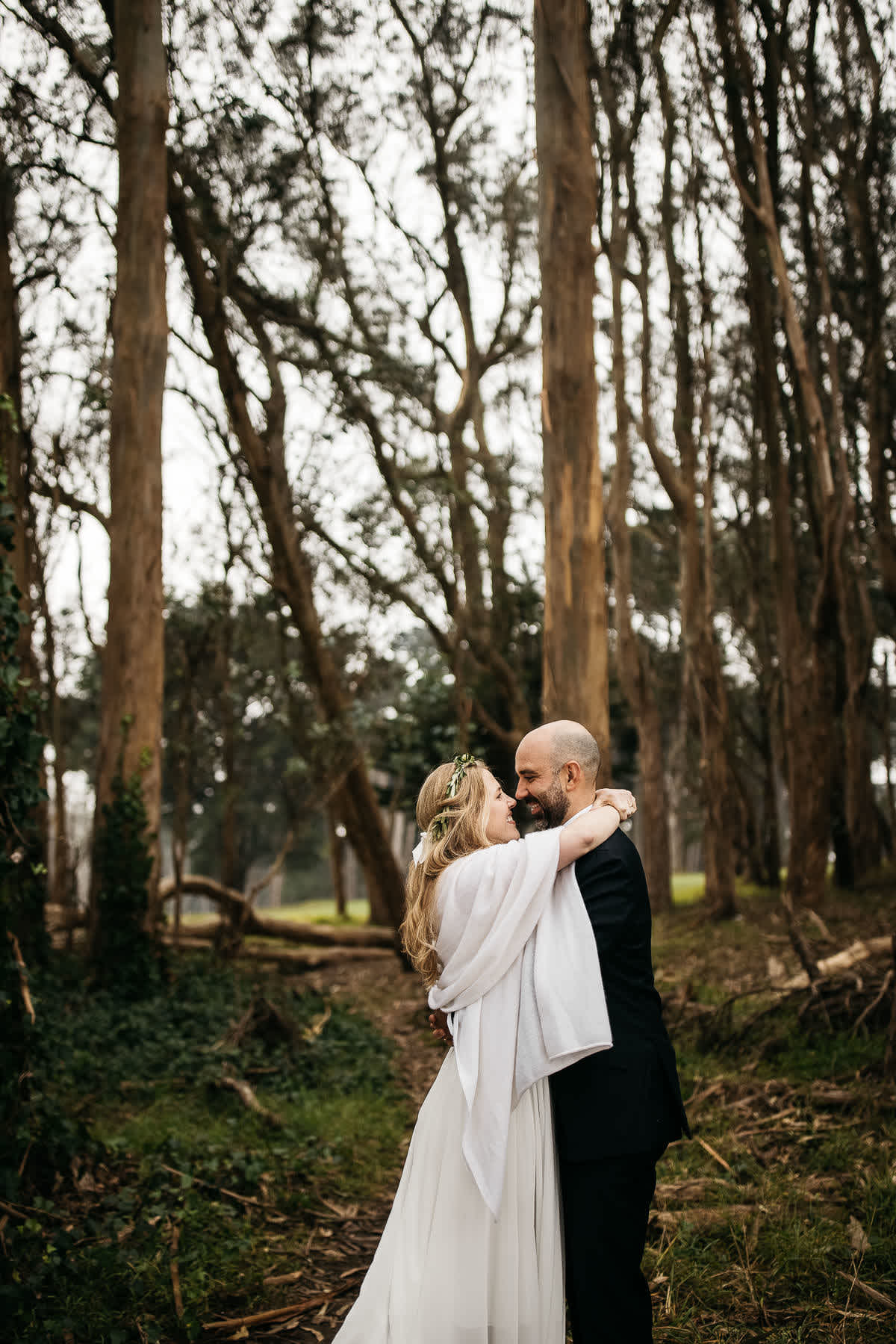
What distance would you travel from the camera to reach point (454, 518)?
629 inches

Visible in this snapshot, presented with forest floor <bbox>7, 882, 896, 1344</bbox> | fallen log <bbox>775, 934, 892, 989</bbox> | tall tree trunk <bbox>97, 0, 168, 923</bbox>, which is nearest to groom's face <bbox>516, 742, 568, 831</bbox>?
forest floor <bbox>7, 882, 896, 1344</bbox>

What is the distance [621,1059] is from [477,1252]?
66 cm

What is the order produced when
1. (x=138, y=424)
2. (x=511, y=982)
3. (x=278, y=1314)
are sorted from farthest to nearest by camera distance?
(x=138, y=424) → (x=278, y=1314) → (x=511, y=982)

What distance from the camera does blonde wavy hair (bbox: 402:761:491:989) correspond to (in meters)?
3.19

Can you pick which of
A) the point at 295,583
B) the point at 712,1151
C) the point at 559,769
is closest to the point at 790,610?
the point at 295,583

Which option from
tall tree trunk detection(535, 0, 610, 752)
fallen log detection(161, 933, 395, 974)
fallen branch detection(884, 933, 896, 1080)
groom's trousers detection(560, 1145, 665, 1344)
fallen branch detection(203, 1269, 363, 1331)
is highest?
tall tree trunk detection(535, 0, 610, 752)

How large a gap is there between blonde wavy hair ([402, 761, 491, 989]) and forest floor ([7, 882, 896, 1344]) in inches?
71.6

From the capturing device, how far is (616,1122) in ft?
9.62

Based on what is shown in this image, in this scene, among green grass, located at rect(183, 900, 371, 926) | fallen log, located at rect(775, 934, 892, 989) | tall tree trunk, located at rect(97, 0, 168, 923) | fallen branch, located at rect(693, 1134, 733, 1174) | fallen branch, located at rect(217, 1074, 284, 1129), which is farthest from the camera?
green grass, located at rect(183, 900, 371, 926)

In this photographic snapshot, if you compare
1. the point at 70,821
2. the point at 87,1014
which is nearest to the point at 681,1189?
the point at 87,1014

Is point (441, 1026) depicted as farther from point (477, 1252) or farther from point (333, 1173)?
point (333, 1173)

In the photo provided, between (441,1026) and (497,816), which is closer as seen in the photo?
(497,816)

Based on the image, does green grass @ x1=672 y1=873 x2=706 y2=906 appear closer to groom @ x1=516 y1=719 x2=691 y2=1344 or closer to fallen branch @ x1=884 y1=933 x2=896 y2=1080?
fallen branch @ x1=884 y1=933 x2=896 y2=1080

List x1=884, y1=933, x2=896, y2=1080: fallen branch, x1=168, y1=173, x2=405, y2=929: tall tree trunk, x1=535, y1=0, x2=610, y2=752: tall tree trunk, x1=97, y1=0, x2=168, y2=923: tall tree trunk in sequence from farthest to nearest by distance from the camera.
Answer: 1. x1=168, y1=173, x2=405, y2=929: tall tree trunk
2. x1=97, y1=0, x2=168, y2=923: tall tree trunk
3. x1=535, y1=0, x2=610, y2=752: tall tree trunk
4. x1=884, y1=933, x2=896, y2=1080: fallen branch
